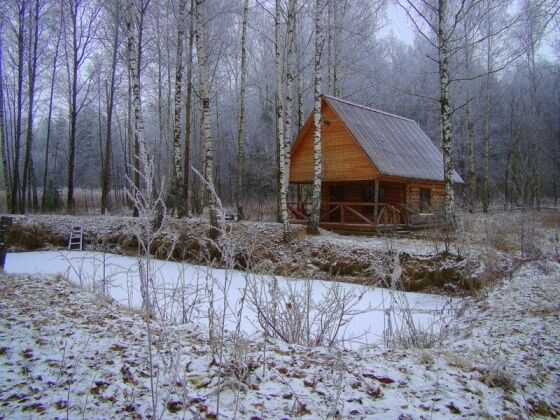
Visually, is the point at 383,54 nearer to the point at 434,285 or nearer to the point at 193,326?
the point at 434,285

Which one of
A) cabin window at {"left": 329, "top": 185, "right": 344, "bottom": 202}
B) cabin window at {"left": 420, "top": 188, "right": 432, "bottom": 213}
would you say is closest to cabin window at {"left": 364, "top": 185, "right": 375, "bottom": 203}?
cabin window at {"left": 329, "top": 185, "right": 344, "bottom": 202}

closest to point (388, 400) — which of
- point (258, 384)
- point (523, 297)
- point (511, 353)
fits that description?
point (258, 384)

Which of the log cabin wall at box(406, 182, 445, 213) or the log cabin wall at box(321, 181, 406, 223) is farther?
the log cabin wall at box(321, 181, 406, 223)

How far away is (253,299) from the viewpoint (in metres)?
5.53

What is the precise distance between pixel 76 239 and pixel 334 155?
1107 centimetres

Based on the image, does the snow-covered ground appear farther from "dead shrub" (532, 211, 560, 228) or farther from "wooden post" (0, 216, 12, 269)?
"dead shrub" (532, 211, 560, 228)

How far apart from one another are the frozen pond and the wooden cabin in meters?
6.34

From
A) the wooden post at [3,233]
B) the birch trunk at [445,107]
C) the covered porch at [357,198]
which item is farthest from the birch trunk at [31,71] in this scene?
the birch trunk at [445,107]

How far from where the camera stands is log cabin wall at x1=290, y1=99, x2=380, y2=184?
15258 mm

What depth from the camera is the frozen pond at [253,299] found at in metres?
3.82

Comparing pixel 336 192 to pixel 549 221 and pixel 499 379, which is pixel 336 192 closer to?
pixel 549 221

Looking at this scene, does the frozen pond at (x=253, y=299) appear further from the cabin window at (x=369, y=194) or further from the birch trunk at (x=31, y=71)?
the cabin window at (x=369, y=194)

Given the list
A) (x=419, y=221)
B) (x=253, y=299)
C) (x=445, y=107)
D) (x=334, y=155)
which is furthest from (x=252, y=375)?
(x=419, y=221)

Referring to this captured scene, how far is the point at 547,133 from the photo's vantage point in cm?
3597
